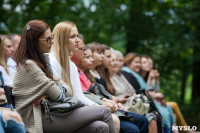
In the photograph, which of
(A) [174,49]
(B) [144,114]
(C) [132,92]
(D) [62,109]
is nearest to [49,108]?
(D) [62,109]

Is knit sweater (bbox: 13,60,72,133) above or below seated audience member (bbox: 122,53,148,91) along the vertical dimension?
above

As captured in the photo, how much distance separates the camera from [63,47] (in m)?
4.17

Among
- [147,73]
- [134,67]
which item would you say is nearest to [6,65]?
[134,67]

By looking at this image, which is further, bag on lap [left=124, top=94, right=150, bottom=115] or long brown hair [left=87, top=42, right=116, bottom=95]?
long brown hair [left=87, top=42, right=116, bottom=95]

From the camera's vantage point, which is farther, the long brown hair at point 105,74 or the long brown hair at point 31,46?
the long brown hair at point 105,74

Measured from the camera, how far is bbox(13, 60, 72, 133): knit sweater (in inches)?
133

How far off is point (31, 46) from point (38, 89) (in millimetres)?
470

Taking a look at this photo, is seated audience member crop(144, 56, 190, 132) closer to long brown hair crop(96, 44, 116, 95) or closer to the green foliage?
long brown hair crop(96, 44, 116, 95)

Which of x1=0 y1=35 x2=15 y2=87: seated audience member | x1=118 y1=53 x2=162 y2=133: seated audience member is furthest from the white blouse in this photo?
x1=118 y1=53 x2=162 y2=133: seated audience member

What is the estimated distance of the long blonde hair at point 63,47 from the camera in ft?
13.4

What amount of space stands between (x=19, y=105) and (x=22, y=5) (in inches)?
242

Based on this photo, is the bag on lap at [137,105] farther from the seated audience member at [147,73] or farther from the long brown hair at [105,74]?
the seated audience member at [147,73]

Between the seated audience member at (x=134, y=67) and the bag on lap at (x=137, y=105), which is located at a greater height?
the seated audience member at (x=134, y=67)

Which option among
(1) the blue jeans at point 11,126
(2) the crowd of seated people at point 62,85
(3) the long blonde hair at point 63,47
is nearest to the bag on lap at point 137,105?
(2) the crowd of seated people at point 62,85
